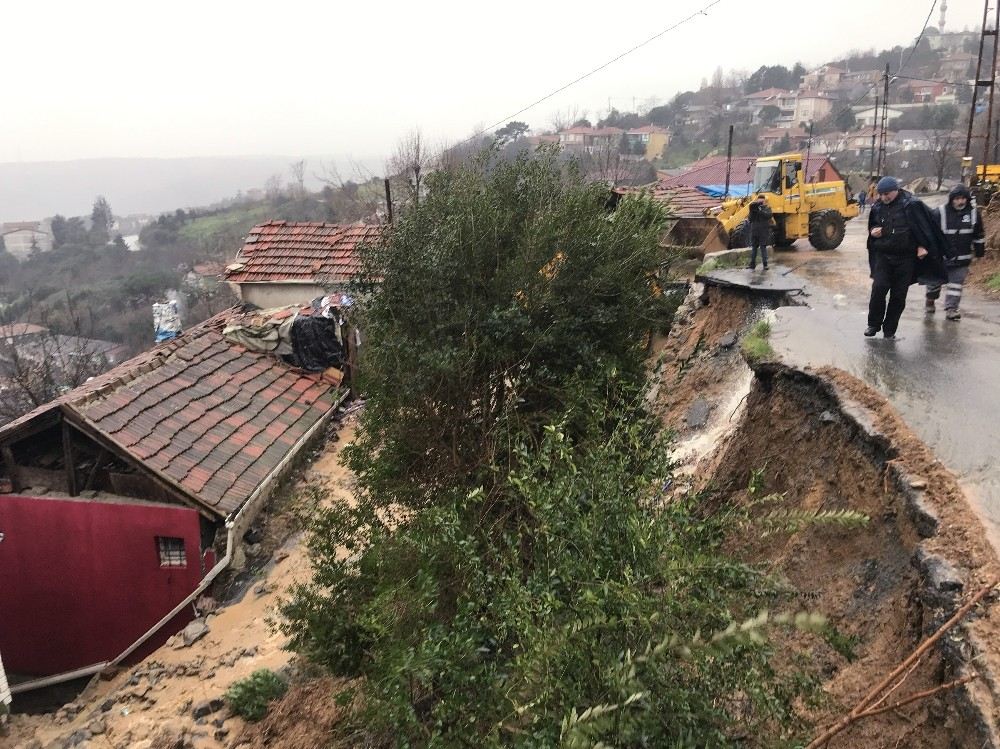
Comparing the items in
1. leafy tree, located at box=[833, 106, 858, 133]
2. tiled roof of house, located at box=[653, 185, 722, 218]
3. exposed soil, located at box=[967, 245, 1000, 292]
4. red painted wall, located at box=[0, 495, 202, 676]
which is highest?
leafy tree, located at box=[833, 106, 858, 133]

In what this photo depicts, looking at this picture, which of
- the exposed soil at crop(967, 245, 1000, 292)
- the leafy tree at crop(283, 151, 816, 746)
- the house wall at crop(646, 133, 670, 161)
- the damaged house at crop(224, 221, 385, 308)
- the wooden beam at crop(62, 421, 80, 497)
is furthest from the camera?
the house wall at crop(646, 133, 670, 161)

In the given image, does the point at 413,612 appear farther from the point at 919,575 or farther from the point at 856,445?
the point at 856,445

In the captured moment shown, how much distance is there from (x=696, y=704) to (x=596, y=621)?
460 mm

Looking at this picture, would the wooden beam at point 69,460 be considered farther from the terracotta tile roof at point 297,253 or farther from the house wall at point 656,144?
the house wall at point 656,144

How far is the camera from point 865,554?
4.03 m

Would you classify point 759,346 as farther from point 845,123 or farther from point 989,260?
point 845,123

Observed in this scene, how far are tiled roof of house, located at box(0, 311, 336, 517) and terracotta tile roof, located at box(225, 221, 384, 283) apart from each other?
2700 mm

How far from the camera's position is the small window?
8.41 m

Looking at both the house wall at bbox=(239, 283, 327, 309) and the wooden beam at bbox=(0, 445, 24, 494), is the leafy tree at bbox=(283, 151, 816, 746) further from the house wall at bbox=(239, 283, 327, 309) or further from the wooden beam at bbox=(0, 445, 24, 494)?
the house wall at bbox=(239, 283, 327, 309)

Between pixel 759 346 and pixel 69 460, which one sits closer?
pixel 759 346

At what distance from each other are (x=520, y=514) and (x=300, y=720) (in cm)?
263

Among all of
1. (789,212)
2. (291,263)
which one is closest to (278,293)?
(291,263)

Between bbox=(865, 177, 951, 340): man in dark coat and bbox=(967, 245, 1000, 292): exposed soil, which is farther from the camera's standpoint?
bbox=(967, 245, 1000, 292): exposed soil

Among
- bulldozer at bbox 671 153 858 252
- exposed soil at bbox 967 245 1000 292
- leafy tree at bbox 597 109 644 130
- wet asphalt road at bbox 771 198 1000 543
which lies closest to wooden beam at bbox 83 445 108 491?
wet asphalt road at bbox 771 198 1000 543
